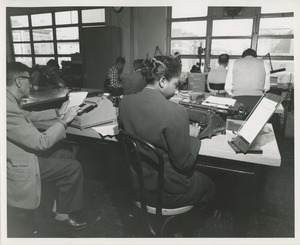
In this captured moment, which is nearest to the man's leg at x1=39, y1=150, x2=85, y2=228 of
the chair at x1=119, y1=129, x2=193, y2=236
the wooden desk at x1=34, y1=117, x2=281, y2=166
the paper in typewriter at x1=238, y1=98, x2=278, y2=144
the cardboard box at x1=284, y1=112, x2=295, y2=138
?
the wooden desk at x1=34, y1=117, x2=281, y2=166

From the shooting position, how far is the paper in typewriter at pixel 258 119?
49.7 inches

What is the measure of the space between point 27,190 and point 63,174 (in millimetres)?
293

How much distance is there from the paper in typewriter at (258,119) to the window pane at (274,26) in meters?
5.04

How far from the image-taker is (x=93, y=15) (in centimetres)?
710

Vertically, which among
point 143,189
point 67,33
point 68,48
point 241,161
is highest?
point 67,33

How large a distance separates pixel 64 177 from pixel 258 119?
51.5 inches

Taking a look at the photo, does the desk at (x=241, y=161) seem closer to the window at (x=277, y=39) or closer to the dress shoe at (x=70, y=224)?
the dress shoe at (x=70, y=224)

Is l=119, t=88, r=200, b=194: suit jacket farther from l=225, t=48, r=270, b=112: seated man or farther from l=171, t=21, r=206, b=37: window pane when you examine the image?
l=171, t=21, r=206, b=37: window pane

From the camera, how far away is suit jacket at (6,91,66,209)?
1.35 meters

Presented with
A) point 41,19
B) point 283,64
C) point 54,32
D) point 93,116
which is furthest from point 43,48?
point 93,116

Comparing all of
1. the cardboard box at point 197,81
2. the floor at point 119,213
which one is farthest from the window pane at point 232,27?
the floor at point 119,213

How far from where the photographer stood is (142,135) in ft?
4.04

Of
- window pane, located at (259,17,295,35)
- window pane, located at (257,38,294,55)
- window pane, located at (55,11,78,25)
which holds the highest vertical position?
window pane, located at (55,11,78,25)

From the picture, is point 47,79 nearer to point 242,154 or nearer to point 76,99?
→ point 76,99
